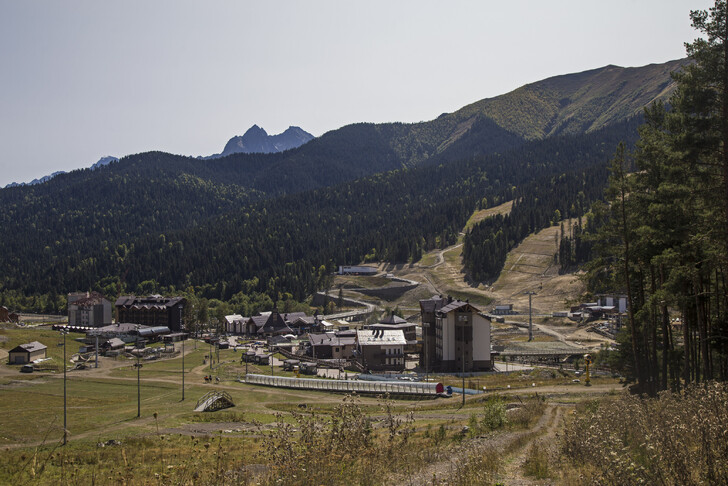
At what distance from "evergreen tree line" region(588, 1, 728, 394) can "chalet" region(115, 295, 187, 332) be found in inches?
4573

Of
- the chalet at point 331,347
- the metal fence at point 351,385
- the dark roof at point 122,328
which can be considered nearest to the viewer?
the metal fence at point 351,385

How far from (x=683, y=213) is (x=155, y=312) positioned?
416 feet

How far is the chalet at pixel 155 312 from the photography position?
131375 millimetres

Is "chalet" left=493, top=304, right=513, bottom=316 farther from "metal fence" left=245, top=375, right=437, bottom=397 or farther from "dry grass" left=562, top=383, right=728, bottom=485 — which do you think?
"dry grass" left=562, top=383, right=728, bottom=485

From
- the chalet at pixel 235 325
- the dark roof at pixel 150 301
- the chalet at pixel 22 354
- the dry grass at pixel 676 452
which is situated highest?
the dry grass at pixel 676 452

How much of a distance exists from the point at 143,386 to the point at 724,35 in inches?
2573

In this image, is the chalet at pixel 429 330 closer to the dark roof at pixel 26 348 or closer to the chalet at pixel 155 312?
the dark roof at pixel 26 348

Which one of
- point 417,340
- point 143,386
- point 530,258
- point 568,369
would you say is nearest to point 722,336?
point 568,369

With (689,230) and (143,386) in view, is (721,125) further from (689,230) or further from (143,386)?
(143,386)

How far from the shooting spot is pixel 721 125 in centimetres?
2386

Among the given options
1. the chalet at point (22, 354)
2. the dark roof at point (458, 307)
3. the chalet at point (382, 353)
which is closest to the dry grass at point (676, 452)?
the dark roof at point (458, 307)

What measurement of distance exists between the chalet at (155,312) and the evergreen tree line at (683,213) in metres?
116

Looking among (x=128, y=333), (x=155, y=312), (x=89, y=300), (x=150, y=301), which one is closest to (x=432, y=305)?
(x=128, y=333)

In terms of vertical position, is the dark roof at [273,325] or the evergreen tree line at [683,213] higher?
the evergreen tree line at [683,213]
